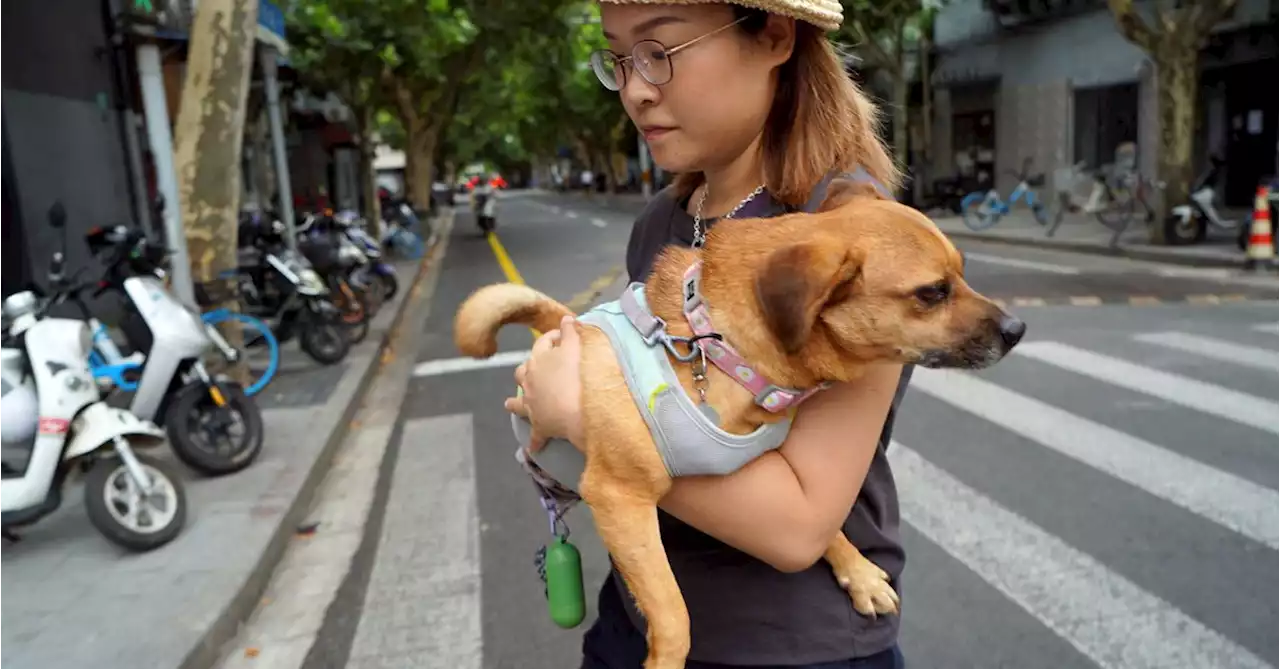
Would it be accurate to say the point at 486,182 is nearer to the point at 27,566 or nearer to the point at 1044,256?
the point at 1044,256

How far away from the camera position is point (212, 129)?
6.83 m

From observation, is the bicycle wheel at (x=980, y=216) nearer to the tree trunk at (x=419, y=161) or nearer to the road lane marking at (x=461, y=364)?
the road lane marking at (x=461, y=364)

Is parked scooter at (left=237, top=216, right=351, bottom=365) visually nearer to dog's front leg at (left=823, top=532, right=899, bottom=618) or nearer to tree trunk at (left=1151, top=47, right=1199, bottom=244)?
dog's front leg at (left=823, top=532, right=899, bottom=618)

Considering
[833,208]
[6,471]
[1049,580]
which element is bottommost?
[1049,580]

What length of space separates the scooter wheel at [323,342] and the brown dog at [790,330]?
26.5 feet

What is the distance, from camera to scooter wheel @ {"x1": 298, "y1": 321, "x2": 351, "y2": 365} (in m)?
8.83

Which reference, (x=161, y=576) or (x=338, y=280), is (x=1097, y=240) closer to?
(x=338, y=280)

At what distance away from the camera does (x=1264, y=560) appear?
3.95 metres

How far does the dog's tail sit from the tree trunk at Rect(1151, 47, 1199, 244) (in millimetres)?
14919

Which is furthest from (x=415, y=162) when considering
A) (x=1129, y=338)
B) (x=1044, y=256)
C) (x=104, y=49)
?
(x=1129, y=338)

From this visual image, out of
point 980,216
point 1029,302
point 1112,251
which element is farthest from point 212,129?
point 980,216

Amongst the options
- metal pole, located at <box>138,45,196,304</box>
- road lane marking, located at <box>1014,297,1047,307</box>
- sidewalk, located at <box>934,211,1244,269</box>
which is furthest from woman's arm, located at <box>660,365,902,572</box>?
road lane marking, located at <box>1014,297,1047,307</box>

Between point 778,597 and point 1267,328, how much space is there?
850cm

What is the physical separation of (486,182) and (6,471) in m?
26.0
